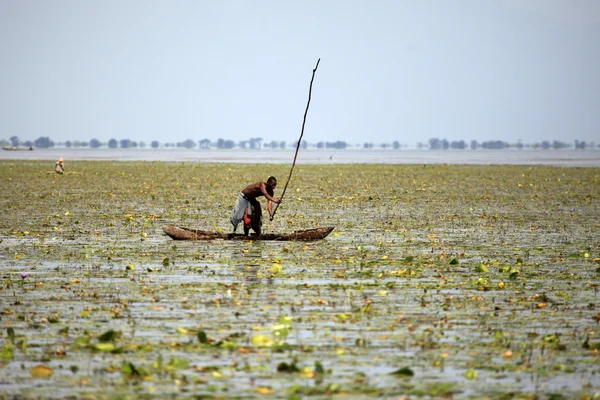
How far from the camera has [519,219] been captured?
26.2m

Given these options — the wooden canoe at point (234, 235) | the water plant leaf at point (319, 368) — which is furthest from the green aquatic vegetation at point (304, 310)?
the wooden canoe at point (234, 235)

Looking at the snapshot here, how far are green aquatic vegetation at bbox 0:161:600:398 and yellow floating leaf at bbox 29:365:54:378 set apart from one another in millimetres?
15

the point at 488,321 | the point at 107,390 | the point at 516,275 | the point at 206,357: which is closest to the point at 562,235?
the point at 516,275

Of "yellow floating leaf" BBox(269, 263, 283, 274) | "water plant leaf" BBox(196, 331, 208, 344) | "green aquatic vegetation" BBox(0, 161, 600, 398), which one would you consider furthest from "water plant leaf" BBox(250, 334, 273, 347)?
"yellow floating leaf" BBox(269, 263, 283, 274)

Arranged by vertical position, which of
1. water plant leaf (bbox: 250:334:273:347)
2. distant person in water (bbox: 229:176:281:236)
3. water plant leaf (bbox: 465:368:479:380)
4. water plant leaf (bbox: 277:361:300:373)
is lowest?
water plant leaf (bbox: 465:368:479:380)

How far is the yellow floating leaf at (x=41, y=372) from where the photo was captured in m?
8.74

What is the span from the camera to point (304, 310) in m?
12.0

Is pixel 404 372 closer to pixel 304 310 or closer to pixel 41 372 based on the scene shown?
pixel 304 310

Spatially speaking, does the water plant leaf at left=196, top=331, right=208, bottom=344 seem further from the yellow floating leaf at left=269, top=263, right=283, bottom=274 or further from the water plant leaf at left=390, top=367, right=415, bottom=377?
the yellow floating leaf at left=269, top=263, right=283, bottom=274

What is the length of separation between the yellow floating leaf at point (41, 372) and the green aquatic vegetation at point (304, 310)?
0.05ft

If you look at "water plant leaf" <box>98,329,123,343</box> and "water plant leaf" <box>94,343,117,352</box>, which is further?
"water plant leaf" <box>98,329,123,343</box>

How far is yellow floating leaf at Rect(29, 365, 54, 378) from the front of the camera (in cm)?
874

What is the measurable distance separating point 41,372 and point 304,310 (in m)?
4.15

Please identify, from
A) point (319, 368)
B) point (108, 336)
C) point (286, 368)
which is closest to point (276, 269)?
point (108, 336)
